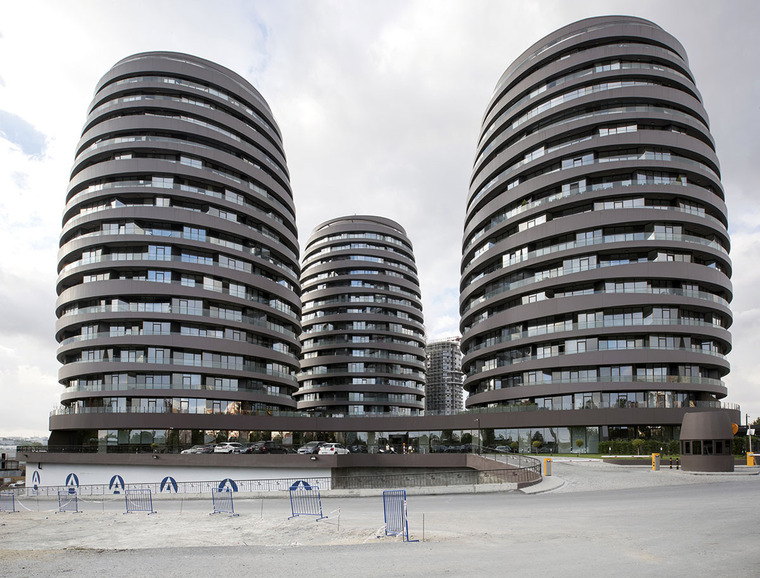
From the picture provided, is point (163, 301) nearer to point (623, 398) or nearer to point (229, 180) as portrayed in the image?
point (229, 180)

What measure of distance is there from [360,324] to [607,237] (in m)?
54.9

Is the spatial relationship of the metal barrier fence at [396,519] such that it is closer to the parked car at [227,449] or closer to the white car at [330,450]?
the white car at [330,450]

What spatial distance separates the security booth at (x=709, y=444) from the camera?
35625 mm

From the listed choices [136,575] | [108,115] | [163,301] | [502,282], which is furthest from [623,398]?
[108,115]

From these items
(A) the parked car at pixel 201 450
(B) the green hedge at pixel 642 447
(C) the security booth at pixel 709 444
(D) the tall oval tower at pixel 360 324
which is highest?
(D) the tall oval tower at pixel 360 324

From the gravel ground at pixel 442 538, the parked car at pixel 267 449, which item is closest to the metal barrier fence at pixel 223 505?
the gravel ground at pixel 442 538

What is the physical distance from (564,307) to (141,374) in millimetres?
45003

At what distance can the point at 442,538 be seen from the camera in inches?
686

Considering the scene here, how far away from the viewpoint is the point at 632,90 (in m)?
64.8

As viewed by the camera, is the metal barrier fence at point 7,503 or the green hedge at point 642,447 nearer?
the metal barrier fence at point 7,503

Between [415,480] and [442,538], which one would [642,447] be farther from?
[442,538]

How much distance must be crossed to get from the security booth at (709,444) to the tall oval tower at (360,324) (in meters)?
70.1

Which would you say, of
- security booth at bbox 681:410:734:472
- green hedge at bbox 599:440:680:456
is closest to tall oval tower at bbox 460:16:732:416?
green hedge at bbox 599:440:680:456

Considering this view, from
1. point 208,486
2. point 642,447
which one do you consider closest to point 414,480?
point 208,486
